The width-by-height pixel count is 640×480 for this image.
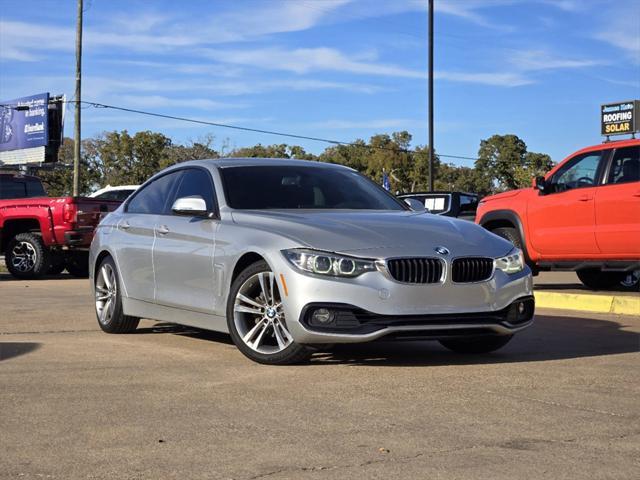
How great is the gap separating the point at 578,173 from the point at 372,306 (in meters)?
6.96

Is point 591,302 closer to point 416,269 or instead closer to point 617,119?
point 416,269

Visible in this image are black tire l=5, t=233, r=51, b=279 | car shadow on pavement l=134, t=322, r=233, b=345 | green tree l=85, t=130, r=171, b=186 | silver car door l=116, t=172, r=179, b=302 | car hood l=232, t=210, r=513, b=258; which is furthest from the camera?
green tree l=85, t=130, r=171, b=186

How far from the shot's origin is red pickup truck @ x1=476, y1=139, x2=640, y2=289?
1180cm

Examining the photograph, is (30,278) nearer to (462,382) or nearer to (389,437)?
(462,382)

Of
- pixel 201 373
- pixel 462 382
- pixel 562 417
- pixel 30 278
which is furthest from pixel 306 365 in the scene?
pixel 30 278

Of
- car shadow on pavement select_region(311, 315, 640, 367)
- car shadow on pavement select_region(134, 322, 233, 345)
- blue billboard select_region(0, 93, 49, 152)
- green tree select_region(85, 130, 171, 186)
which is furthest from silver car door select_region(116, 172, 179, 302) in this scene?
green tree select_region(85, 130, 171, 186)

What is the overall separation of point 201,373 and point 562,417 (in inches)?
96.7

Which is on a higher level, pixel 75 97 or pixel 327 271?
pixel 75 97

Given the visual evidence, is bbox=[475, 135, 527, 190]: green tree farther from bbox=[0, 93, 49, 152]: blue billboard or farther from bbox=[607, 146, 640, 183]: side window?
bbox=[607, 146, 640, 183]: side window

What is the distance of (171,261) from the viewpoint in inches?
311

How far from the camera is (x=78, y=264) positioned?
63.1 feet

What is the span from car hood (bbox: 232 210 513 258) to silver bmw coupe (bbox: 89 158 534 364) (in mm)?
12

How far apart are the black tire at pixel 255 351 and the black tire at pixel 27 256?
11.7 metres

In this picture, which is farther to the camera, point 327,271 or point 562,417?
point 327,271
